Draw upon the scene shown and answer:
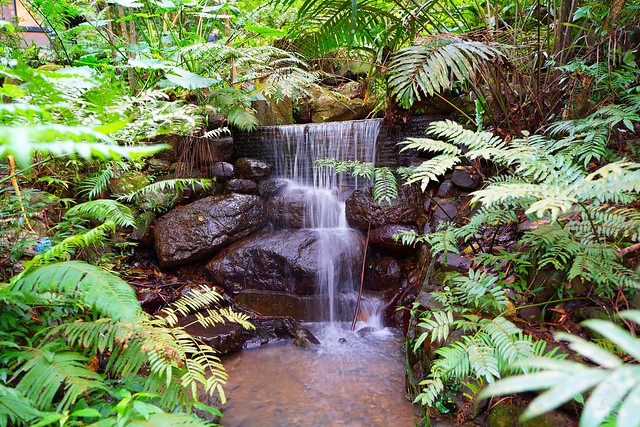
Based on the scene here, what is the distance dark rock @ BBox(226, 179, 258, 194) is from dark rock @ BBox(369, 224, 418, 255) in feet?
Result: 6.41

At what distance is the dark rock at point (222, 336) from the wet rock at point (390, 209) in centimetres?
193

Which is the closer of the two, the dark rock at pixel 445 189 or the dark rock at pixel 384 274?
the dark rock at pixel 445 189

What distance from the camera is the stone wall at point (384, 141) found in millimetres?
4500

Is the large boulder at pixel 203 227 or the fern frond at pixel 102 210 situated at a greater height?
the fern frond at pixel 102 210

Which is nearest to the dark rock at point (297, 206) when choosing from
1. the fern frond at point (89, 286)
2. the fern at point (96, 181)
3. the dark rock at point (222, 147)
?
the dark rock at point (222, 147)

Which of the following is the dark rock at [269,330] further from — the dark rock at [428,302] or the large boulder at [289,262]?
the dark rock at [428,302]

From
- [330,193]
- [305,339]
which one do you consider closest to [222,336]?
[305,339]

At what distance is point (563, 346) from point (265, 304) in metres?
3.07

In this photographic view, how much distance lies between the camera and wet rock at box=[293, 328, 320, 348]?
3422mm

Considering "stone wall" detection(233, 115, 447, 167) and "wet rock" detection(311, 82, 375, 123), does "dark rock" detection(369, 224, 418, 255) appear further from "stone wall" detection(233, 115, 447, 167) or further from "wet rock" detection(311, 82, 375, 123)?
"wet rock" detection(311, 82, 375, 123)

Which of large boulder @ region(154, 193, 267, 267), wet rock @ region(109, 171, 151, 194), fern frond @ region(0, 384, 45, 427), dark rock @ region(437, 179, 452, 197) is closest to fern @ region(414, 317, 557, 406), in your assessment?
fern frond @ region(0, 384, 45, 427)

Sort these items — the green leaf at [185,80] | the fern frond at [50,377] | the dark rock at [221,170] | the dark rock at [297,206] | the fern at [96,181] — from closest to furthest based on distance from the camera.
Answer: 1. the fern frond at [50,377]
2. the fern at [96,181]
3. the green leaf at [185,80]
4. the dark rock at [297,206]
5. the dark rock at [221,170]

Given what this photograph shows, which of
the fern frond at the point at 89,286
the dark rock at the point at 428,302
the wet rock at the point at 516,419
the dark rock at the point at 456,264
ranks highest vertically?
the fern frond at the point at 89,286

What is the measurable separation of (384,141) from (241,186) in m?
2.12
